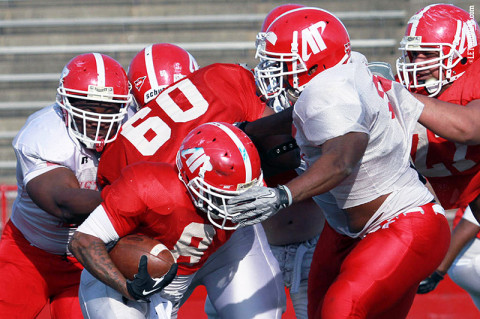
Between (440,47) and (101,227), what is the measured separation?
5.26 feet

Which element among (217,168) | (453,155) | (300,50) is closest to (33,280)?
(217,168)

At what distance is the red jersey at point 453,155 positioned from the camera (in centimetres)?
312

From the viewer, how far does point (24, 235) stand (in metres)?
3.52

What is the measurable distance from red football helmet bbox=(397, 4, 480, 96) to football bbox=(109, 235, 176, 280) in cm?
132

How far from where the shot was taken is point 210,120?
3.06m

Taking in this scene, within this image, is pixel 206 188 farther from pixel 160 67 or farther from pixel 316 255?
pixel 160 67

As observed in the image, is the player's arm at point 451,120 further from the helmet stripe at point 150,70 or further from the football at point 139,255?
the helmet stripe at point 150,70

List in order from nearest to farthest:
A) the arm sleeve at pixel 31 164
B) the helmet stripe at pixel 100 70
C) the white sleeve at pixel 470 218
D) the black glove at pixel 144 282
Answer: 1. the black glove at pixel 144 282
2. the arm sleeve at pixel 31 164
3. the helmet stripe at pixel 100 70
4. the white sleeve at pixel 470 218

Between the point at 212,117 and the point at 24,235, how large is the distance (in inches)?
42.6

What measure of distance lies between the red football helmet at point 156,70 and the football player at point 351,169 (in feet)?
2.40

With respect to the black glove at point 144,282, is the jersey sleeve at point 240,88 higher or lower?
higher

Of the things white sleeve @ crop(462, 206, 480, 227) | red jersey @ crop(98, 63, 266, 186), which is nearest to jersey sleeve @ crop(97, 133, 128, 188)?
red jersey @ crop(98, 63, 266, 186)

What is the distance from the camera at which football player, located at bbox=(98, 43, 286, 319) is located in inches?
119

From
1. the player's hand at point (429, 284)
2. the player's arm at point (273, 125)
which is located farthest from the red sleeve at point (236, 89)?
the player's hand at point (429, 284)
